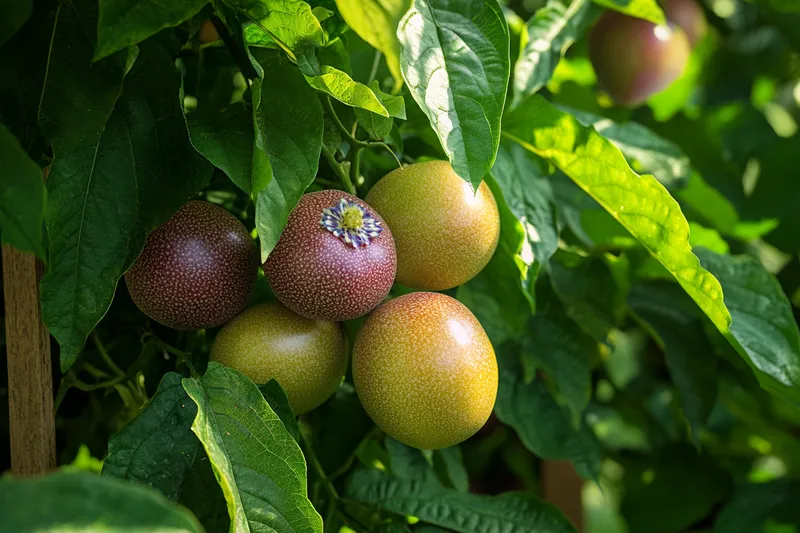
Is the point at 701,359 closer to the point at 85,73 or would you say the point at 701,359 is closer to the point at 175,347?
the point at 175,347

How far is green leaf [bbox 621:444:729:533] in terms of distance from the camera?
4.02 ft

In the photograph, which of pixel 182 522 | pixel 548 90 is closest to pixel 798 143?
pixel 548 90

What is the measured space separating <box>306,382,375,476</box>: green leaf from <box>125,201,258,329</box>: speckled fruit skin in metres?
0.22

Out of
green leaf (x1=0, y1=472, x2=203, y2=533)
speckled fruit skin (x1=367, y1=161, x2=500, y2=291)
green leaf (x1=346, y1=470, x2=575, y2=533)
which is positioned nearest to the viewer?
green leaf (x1=0, y1=472, x2=203, y2=533)

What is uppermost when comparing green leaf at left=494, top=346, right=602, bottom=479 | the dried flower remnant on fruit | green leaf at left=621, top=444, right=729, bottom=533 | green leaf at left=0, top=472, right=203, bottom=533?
green leaf at left=0, top=472, right=203, bottom=533

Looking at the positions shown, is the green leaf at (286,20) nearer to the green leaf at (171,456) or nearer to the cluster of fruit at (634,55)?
the green leaf at (171,456)

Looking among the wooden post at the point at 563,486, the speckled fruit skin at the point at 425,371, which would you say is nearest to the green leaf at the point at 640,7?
the speckled fruit skin at the point at 425,371

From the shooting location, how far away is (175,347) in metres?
0.68

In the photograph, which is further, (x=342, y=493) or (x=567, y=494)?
(x=567, y=494)

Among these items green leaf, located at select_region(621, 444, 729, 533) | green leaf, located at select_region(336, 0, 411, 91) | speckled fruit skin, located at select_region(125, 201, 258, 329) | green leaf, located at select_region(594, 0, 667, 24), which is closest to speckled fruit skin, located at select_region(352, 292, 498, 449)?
speckled fruit skin, located at select_region(125, 201, 258, 329)

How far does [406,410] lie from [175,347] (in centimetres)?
23

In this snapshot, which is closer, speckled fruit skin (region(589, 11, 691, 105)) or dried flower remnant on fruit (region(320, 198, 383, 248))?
dried flower remnant on fruit (region(320, 198, 383, 248))

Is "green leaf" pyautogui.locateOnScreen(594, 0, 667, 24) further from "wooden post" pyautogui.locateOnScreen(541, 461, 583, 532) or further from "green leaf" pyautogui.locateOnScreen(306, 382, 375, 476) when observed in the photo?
"wooden post" pyautogui.locateOnScreen(541, 461, 583, 532)

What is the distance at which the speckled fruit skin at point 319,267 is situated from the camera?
21.8 inches
